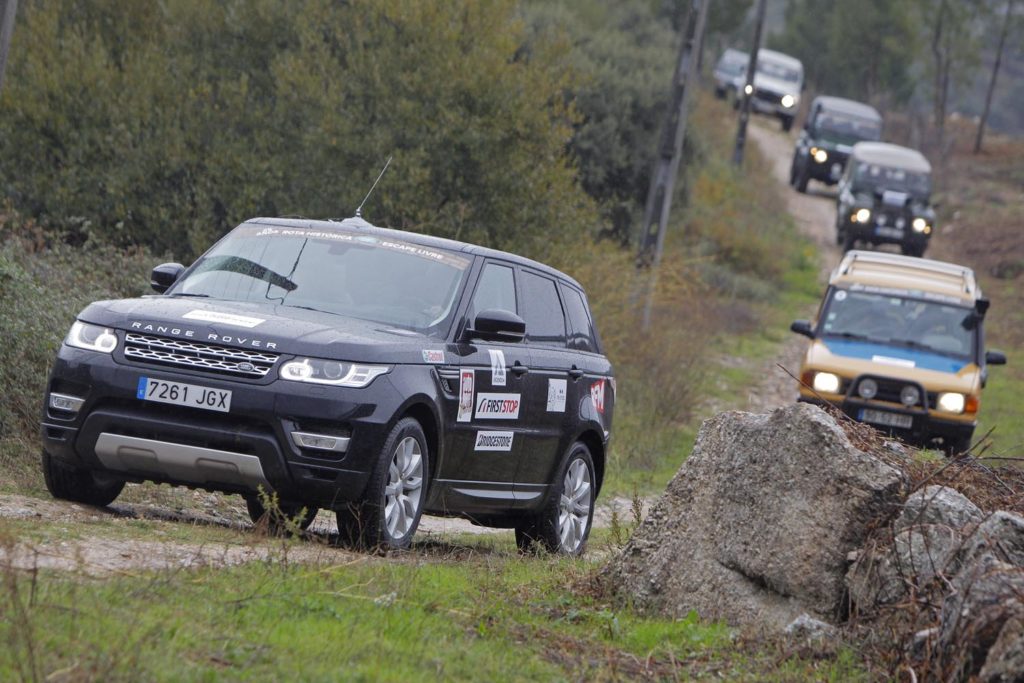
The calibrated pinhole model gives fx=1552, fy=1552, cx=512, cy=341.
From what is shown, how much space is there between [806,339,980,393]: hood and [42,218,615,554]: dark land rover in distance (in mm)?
6930

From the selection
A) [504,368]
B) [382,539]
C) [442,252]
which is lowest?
[382,539]

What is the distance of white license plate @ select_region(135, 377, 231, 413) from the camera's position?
23.7 ft

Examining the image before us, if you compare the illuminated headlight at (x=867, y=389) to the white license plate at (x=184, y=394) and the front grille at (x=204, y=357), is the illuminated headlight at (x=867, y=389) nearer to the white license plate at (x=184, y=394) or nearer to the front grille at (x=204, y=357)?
the front grille at (x=204, y=357)

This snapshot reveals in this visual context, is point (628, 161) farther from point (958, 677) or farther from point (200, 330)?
point (958, 677)

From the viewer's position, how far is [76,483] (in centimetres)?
805

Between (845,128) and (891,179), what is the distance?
978 cm

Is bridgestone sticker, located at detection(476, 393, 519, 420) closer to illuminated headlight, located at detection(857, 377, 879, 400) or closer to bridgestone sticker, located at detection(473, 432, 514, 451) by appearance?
bridgestone sticker, located at detection(473, 432, 514, 451)

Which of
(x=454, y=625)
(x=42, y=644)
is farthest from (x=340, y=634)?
(x=42, y=644)

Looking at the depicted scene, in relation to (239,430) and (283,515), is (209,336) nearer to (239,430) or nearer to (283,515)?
(239,430)

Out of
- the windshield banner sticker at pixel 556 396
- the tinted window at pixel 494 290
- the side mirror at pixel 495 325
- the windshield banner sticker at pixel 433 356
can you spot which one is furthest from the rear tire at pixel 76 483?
the windshield banner sticker at pixel 556 396

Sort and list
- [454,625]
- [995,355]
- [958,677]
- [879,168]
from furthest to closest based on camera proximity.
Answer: [879,168], [995,355], [454,625], [958,677]

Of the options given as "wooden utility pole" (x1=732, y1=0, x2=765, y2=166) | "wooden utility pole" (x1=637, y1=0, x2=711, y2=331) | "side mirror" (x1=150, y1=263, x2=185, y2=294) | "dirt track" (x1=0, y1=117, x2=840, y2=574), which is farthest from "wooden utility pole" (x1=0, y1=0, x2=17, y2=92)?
"wooden utility pole" (x1=732, y1=0, x2=765, y2=166)

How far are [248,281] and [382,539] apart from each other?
1710 mm

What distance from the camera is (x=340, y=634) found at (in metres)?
5.29
